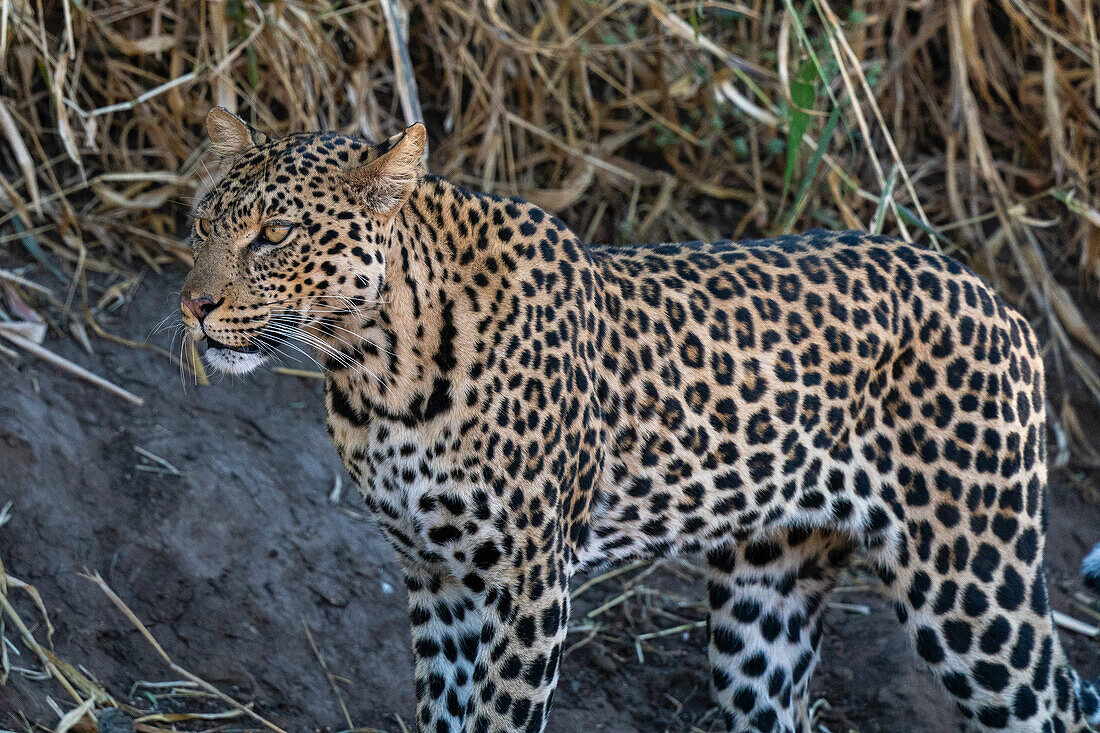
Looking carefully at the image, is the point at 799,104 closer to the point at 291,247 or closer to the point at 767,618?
the point at 767,618

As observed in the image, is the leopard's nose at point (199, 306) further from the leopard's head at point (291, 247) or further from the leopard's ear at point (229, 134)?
the leopard's ear at point (229, 134)

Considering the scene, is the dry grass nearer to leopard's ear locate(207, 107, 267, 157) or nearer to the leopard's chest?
leopard's ear locate(207, 107, 267, 157)

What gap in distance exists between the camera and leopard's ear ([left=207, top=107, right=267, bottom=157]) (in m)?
4.11

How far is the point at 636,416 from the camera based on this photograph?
4.44m

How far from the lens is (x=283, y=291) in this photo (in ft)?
12.4

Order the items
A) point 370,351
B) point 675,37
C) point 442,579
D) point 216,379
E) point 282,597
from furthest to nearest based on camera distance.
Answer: point 675,37 → point 216,379 → point 282,597 → point 442,579 → point 370,351

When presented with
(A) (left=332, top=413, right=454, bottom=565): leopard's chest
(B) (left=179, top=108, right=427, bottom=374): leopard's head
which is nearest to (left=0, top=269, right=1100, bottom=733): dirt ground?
(A) (left=332, top=413, right=454, bottom=565): leopard's chest

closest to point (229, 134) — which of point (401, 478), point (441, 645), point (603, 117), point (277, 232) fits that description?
point (277, 232)

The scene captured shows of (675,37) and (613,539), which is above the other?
(675,37)

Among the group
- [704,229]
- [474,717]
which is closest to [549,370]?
[474,717]

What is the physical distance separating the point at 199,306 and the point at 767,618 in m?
2.76

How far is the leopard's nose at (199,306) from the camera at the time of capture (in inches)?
146

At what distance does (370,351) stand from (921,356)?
2107mm

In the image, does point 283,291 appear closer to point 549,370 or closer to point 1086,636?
point 549,370
